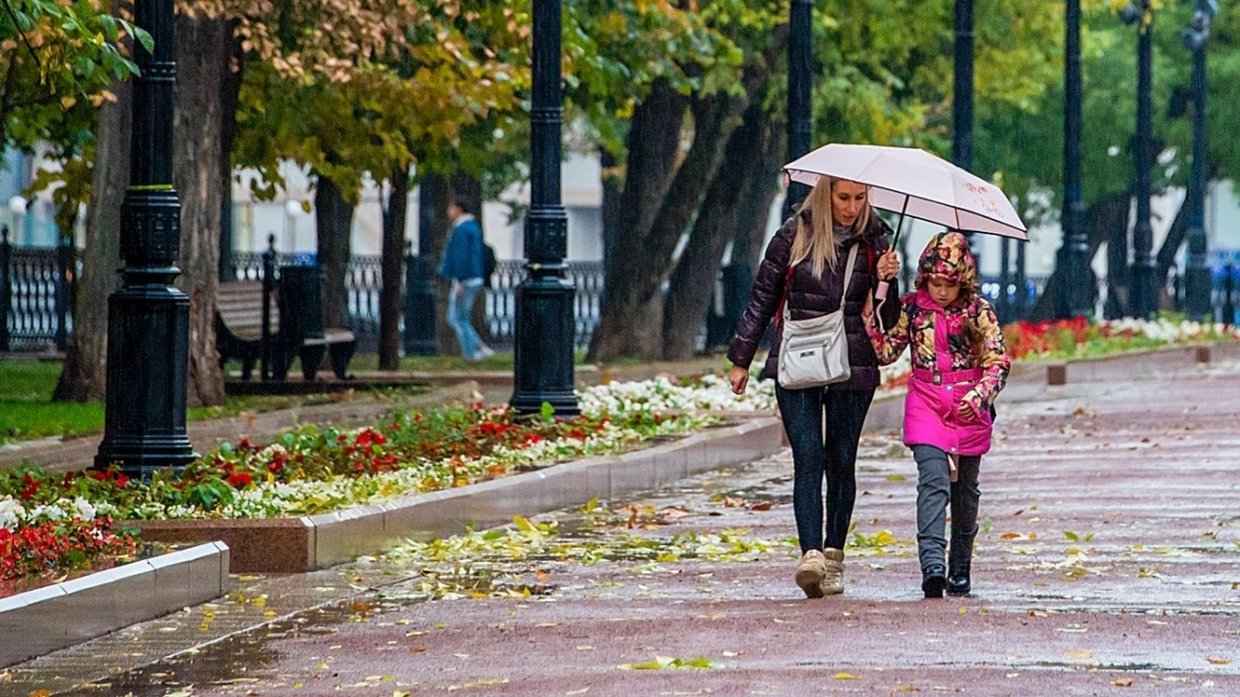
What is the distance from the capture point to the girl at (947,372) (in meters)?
10.7

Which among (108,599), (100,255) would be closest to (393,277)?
(100,255)

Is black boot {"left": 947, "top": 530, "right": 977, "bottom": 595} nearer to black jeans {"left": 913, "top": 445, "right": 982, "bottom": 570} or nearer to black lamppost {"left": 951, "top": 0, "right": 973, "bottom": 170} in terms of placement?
black jeans {"left": 913, "top": 445, "right": 982, "bottom": 570}

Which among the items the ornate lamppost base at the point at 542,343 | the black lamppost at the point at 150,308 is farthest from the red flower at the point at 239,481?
the ornate lamppost base at the point at 542,343

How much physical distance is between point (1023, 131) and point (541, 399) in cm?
3656

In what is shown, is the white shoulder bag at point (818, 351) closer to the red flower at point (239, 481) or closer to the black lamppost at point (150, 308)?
the red flower at point (239, 481)

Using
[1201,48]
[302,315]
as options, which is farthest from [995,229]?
[1201,48]

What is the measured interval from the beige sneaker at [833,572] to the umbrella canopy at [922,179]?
1366 mm

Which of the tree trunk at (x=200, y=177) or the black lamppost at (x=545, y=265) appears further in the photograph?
the tree trunk at (x=200, y=177)

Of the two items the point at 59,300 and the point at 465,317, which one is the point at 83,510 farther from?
the point at 59,300

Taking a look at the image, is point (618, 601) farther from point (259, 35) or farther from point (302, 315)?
point (302, 315)

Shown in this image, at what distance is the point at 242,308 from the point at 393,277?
578cm

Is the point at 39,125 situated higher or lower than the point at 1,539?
higher

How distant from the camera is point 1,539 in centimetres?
962

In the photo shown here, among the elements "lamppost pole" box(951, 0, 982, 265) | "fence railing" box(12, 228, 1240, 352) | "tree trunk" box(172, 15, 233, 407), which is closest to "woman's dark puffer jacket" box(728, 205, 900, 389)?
"tree trunk" box(172, 15, 233, 407)
